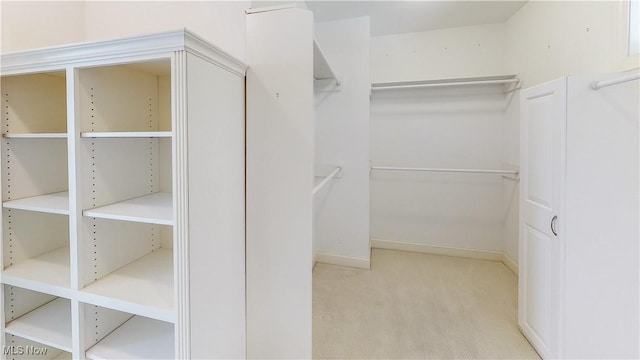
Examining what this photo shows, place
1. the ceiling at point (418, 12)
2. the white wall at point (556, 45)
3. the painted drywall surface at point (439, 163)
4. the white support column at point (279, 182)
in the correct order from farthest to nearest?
1. the painted drywall surface at point (439, 163)
2. the ceiling at point (418, 12)
3. the white wall at point (556, 45)
4. the white support column at point (279, 182)

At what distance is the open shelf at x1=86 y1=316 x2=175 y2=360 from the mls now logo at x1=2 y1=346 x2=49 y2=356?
51cm

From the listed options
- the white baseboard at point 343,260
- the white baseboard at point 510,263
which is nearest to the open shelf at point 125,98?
the white baseboard at point 343,260

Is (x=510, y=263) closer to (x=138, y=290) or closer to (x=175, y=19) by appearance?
(x=138, y=290)

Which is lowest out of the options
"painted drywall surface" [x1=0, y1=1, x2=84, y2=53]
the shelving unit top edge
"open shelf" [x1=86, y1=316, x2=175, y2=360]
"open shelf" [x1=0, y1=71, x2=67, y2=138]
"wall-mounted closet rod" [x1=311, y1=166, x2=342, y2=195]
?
"open shelf" [x1=86, y1=316, x2=175, y2=360]

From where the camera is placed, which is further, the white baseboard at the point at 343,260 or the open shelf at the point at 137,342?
the white baseboard at the point at 343,260

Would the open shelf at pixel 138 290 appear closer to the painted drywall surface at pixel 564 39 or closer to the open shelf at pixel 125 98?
the open shelf at pixel 125 98

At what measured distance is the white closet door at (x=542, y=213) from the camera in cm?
151

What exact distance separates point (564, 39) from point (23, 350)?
4.03 metres

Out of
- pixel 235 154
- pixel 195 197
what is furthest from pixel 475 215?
pixel 195 197

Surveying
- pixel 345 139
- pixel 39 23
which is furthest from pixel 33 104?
pixel 345 139

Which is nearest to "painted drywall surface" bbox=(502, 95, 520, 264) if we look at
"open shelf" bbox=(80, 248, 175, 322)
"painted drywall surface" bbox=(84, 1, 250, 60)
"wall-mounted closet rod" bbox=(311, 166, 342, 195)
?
"wall-mounted closet rod" bbox=(311, 166, 342, 195)

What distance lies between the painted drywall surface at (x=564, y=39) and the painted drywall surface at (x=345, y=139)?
148 centimetres

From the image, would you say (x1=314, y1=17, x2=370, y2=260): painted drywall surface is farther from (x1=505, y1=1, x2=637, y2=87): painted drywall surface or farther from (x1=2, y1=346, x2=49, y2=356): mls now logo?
(x1=2, y1=346, x2=49, y2=356): mls now logo

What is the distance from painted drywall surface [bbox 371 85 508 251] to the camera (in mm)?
3109
